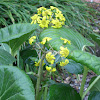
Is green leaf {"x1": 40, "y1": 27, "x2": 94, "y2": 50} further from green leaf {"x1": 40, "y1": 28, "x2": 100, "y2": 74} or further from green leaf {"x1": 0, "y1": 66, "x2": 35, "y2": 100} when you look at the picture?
green leaf {"x1": 0, "y1": 66, "x2": 35, "y2": 100}

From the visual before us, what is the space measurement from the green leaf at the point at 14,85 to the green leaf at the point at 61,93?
0.20m

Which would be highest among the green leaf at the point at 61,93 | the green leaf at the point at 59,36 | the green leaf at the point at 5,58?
the green leaf at the point at 59,36

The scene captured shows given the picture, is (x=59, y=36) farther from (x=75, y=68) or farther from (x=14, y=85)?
(x=14, y=85)

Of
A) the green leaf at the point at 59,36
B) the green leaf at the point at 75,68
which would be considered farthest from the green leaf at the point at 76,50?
the green leaf at the point at 75,68

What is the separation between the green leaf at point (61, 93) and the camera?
0.67m

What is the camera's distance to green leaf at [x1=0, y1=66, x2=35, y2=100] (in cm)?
48

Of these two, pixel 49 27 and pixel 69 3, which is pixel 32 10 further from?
pixel 49 27

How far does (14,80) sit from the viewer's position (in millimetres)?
506

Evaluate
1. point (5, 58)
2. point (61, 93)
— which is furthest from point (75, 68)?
point (5, 58)

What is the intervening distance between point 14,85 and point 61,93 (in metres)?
0.28

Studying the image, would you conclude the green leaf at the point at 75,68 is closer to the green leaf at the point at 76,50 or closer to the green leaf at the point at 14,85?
the green leaf at the point at 76,50

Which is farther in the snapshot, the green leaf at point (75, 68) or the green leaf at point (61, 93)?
the green leaf at point (75, 68)

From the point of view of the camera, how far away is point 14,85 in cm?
50

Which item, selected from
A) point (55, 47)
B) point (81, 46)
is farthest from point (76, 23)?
point (55, 47)
